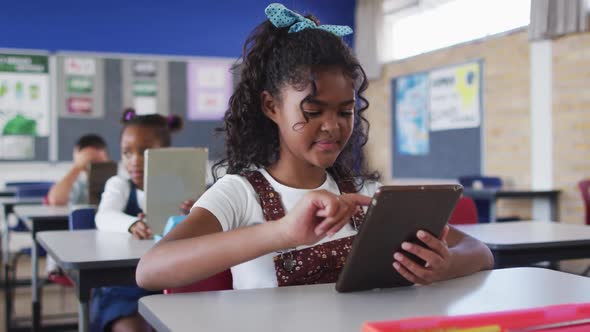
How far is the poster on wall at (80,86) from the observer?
608cm

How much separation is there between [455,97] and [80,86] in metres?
3.31

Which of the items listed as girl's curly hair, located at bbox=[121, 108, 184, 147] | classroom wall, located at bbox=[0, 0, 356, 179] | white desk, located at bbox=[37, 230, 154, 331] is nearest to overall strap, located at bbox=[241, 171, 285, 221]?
white desk, located at bbox=[37, 230, 154, 331]

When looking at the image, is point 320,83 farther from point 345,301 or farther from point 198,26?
point 198,26

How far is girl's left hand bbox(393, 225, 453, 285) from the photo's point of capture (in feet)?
3.44

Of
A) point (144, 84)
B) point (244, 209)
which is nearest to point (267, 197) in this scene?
point (244, 209)

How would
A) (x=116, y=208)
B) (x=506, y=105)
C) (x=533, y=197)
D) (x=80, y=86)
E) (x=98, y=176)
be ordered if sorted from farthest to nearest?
(x=80, y=86) < (x=506, y=105) < (x=533, y=197) < (x=98, y=176) < (x=116, y=208)

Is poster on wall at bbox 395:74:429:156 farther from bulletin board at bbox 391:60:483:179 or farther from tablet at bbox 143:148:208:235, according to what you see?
tablet at bbox 143:148:208:235

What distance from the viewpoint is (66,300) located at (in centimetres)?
434

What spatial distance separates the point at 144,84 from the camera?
633 cm

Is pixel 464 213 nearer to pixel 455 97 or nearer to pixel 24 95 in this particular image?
pixel 455 97

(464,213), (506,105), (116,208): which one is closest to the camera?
(116,208)

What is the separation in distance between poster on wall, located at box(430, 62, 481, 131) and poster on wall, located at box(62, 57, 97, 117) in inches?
120

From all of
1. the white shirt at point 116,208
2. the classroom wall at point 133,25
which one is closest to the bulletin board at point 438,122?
the classroom wall at point 133,25

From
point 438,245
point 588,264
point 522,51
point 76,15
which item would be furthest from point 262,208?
point 76,15
